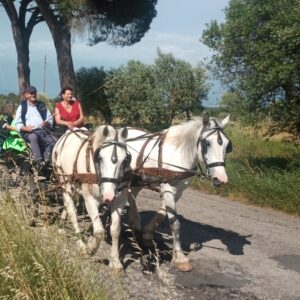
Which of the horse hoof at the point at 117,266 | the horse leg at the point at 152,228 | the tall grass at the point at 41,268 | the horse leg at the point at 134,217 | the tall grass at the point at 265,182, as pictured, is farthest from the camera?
the tall grass at the point at 265,182

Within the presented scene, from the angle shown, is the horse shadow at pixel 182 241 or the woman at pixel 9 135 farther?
the woman at pixel 9 135

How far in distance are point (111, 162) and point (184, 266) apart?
1.65m

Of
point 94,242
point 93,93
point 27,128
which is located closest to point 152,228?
point 94,242

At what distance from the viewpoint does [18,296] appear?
368cm

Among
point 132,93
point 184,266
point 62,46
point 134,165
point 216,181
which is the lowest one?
point 184,266

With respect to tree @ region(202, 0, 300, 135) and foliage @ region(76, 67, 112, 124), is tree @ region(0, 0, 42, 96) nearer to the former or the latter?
foliage @ region(76, 67, 112, 124)

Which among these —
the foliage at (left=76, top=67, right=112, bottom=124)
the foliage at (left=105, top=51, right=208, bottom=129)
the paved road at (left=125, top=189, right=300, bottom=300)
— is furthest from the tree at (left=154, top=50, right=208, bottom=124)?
the paved road at (left=125, top=189, right=300, bottom=300)

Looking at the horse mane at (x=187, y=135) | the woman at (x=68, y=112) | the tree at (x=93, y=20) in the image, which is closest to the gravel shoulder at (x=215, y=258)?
the horse mane at (x=187, y=135)

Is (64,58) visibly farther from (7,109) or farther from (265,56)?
(7,109)

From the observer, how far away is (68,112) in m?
7.95

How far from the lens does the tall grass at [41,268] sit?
3891mm

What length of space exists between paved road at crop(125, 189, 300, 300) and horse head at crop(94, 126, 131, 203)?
1.07 m

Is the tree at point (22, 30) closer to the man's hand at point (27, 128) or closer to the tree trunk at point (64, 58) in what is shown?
the tree trunk at point (64, 58)

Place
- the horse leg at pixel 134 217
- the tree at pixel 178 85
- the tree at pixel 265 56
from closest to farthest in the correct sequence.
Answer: the horse leg at pixel 134 217 < the tree at pixel 265 56 < the tree at pixel 178 85
